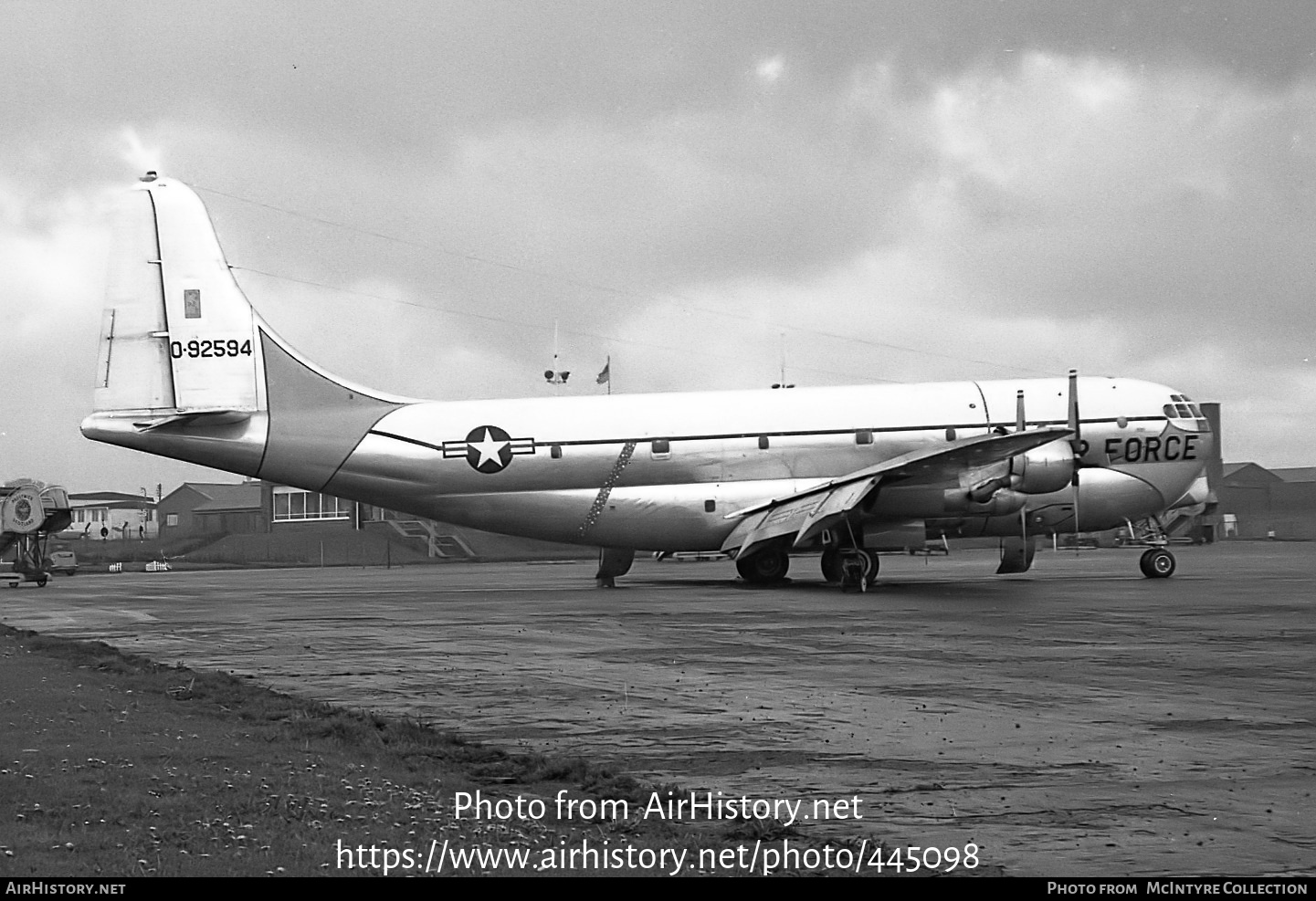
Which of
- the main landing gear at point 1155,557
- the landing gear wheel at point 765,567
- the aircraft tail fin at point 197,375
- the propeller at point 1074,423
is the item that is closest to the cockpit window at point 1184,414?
the main landing gear at point 1155,557

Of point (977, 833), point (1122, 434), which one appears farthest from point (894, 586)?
point (977, 833)

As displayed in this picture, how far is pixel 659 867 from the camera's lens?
6371 millimetres

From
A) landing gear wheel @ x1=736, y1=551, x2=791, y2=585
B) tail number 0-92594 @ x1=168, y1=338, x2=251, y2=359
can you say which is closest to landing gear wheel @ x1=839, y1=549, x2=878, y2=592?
landing gear wheel @ x1=736, y1=551, x2=791, y2=585

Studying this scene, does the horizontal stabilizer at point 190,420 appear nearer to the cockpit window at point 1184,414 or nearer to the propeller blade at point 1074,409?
the propeller blade at point 1074,409

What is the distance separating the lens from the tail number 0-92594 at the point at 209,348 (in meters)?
33.3

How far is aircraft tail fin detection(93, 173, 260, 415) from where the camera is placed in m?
33.0

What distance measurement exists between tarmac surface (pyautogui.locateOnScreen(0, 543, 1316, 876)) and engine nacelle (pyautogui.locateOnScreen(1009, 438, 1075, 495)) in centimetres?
231

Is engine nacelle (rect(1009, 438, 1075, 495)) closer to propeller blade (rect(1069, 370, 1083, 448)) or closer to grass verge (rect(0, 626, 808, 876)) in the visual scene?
propeller blade (rect(1069, 370, 1083, 448))

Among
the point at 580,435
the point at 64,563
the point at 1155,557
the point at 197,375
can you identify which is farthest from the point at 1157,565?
the point at 64,563

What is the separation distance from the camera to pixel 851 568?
101 feet

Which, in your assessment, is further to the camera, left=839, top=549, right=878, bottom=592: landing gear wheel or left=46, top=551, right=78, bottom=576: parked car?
left=46, top=551, right=78, bottom=576: parked car

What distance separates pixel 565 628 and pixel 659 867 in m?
15.4

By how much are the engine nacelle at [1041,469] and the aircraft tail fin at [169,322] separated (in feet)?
59.5

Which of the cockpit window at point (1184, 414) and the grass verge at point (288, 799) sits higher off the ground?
the cockpit window at point (1184, 414)
